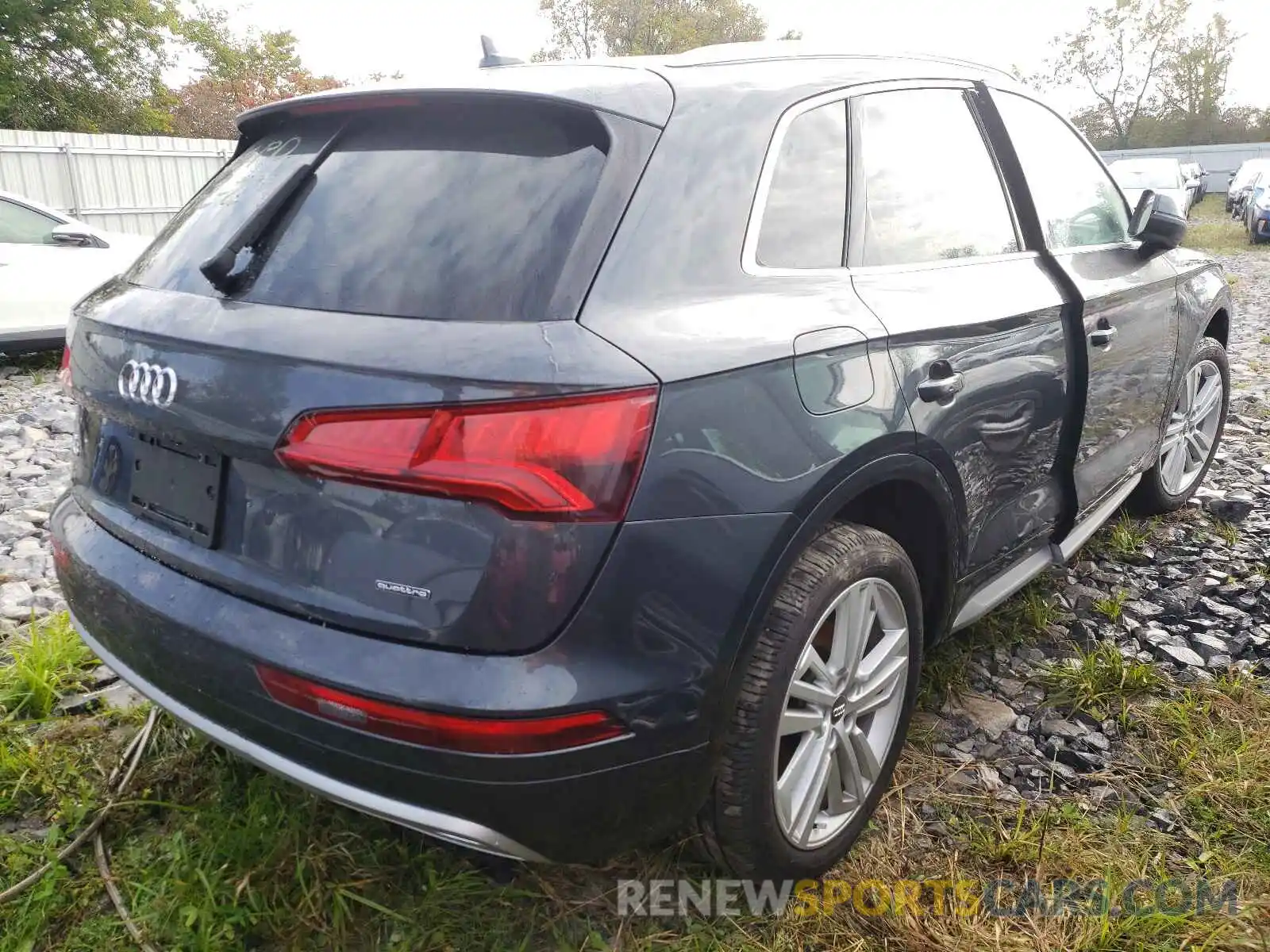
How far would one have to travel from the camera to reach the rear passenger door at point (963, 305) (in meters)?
2.12

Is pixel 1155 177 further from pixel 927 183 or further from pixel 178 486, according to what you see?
pixel 178 486

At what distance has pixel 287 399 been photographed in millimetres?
1554

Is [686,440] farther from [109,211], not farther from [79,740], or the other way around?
[109,211]

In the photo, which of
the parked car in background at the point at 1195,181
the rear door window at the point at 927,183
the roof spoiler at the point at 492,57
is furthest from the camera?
the parked car in background at the point at 1195,181

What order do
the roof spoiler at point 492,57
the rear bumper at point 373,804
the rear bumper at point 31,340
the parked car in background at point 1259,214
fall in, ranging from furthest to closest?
the parked car in background at point 1259,214 → the rear bumper at point 31,340 → the roof spoiler at point 492,57 → the rear bumper at point 373,804

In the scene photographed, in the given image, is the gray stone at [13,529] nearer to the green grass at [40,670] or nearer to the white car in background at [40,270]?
the green grass at [40,670]

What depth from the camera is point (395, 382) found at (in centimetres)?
147

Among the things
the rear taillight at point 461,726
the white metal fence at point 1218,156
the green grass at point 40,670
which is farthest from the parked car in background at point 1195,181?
the rear taillight at point 461,726

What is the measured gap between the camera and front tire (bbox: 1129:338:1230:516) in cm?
392

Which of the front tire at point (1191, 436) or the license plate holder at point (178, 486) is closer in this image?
the license plate holder at point (178, 486)

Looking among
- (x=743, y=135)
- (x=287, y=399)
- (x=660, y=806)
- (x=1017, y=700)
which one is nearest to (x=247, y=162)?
(x=287, y=399)

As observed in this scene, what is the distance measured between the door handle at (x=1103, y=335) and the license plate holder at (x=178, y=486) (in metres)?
2.37

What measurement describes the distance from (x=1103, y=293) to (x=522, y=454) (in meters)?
2.22

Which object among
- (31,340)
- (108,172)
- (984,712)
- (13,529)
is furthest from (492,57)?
(108,172)
